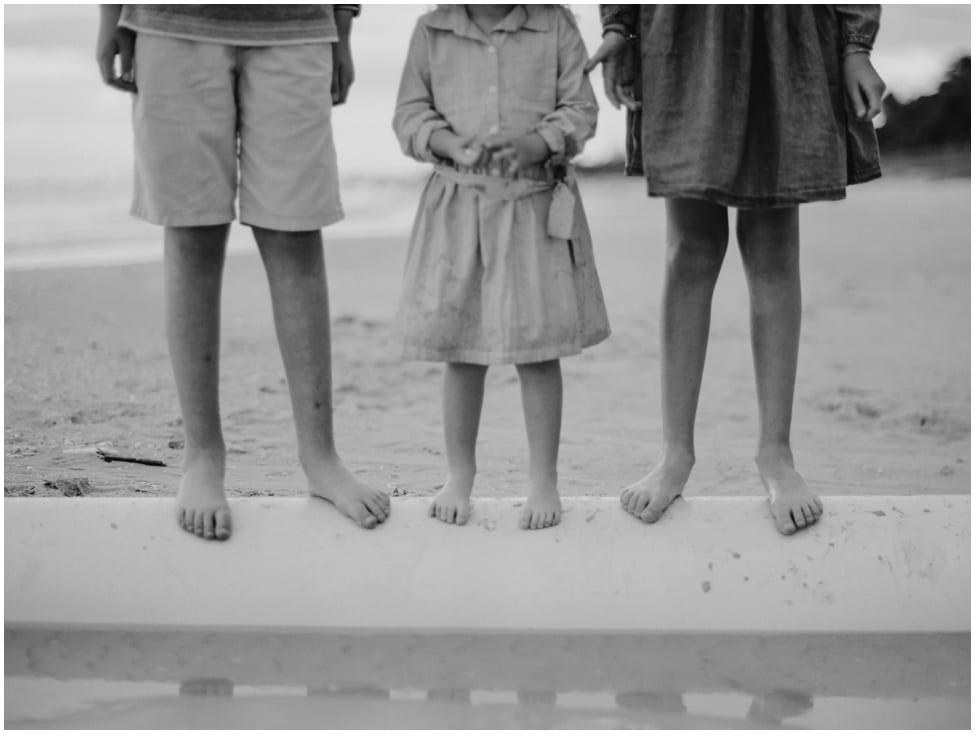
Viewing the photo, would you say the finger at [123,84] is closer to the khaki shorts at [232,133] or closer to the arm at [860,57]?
the khaki shorts at [232,133]

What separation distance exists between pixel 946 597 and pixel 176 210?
176cm

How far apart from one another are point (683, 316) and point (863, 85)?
23.8 inches

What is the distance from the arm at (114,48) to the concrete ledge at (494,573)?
902 millimetres

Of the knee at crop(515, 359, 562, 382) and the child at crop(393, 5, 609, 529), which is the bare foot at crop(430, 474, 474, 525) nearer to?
the child at crop(393, 5, 609, 529)

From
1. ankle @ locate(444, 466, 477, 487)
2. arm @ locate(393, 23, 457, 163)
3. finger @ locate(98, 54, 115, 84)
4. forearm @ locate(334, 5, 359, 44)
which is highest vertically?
forearm @ locate(334, 5, 359, 44)

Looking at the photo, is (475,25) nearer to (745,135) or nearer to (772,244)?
(745,135)

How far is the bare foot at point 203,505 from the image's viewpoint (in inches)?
97.9

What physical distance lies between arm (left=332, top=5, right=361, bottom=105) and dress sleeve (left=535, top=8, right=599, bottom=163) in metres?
0.46

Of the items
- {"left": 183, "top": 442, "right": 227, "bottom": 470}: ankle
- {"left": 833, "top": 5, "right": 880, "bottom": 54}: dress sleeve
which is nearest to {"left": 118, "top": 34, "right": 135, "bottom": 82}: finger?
{"left": 183, "top": 442, "right": 227, "bottom": 470}: ankle

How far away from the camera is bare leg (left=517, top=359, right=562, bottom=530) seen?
8.30 ft

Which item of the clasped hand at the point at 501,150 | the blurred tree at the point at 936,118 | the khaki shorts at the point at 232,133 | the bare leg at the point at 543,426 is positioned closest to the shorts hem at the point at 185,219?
the khaki shorts at the point at 232,133

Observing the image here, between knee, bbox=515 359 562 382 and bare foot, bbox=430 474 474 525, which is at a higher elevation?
knee, bbox=515 359 562 382

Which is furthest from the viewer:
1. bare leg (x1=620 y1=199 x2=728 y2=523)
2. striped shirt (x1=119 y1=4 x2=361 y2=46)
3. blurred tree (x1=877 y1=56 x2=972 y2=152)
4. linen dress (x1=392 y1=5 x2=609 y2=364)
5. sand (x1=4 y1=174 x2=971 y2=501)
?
blurred tree (x1=877 y1=56 x2=972 y2=152)

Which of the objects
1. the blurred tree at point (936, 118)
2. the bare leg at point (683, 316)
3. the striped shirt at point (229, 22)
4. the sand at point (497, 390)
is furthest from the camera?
the blurred tree at point (936, 118)
